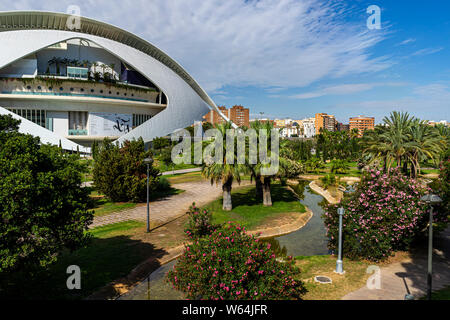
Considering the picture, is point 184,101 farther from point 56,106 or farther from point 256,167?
point 256,167

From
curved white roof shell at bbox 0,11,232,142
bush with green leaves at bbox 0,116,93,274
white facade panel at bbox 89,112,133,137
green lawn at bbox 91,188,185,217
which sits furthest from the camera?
white facade panel at bbox 89,112,133,137

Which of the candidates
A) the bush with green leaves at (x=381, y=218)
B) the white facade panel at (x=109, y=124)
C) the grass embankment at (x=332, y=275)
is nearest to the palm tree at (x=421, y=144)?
the bush with green leaves at (x=381, y=218)

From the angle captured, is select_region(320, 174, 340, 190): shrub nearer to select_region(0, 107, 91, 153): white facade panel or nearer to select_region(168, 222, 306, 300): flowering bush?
select_region(168, 222, 306, 300): flowering bush

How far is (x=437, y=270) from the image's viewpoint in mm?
9641

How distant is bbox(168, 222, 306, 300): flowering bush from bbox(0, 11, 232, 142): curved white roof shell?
4317 cm


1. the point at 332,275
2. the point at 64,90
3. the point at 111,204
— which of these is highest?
the point at 64,90

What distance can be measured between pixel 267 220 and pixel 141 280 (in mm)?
8616

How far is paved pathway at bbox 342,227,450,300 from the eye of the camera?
8.02 metres

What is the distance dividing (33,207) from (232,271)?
4477 millimetres

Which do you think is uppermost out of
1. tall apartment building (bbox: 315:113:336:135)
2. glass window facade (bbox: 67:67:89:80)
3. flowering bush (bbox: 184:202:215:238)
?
tall apartment building (bbox: 315:113:336:135)

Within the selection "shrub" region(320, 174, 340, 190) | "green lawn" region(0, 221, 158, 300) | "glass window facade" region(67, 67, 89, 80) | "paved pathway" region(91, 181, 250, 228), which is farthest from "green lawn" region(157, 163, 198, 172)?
"green lawn" region(0, 221, 158, 300)

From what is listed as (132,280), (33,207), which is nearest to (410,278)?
(132,280)

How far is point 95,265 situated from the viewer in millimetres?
10078

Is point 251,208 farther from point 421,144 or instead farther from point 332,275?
point 421,144
